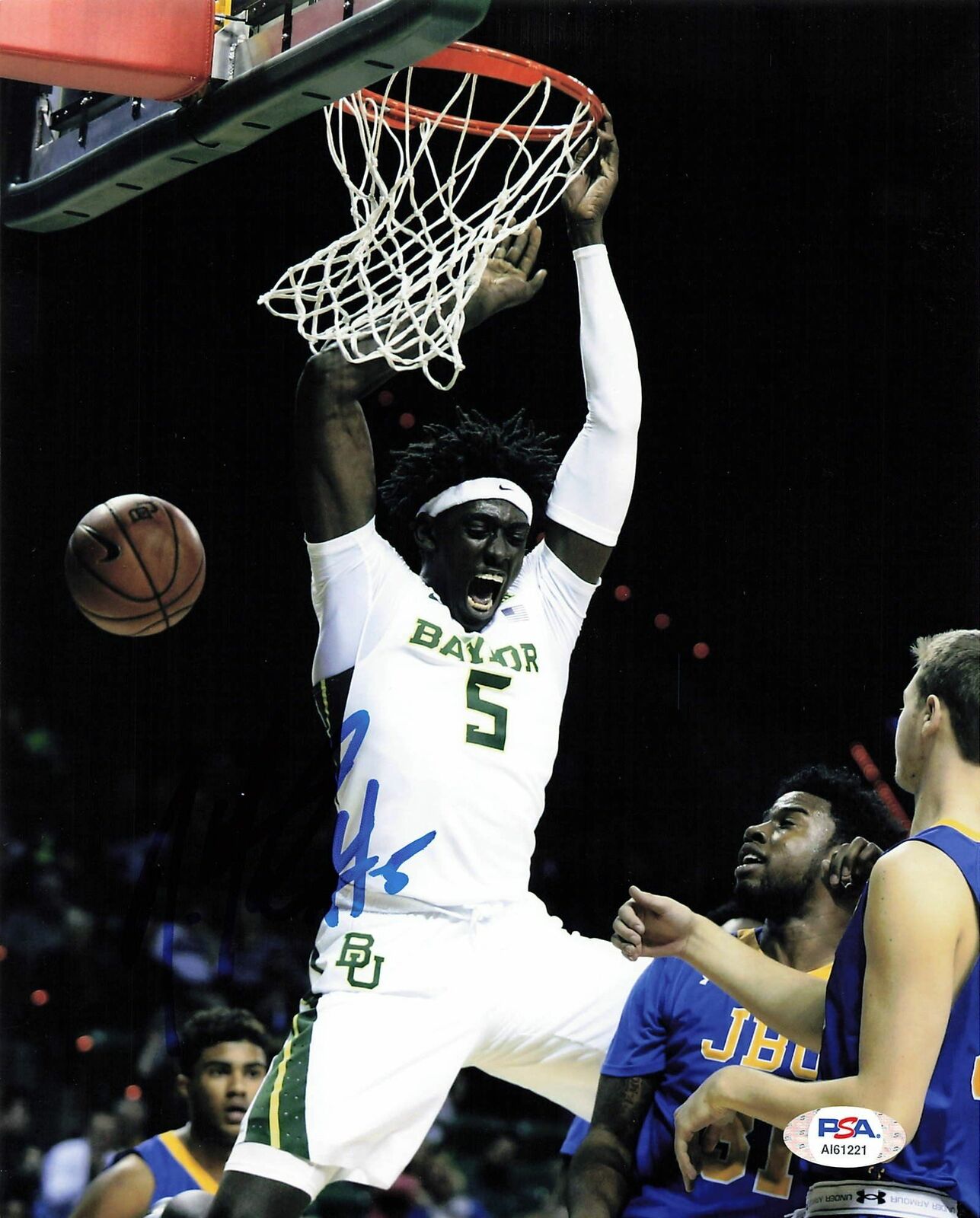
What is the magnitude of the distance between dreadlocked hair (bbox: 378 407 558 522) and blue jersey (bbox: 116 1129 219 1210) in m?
1.66

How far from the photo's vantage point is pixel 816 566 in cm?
518

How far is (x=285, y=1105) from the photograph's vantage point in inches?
161

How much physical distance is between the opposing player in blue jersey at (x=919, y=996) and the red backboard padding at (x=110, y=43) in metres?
2.05

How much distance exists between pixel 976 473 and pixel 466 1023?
222 cm

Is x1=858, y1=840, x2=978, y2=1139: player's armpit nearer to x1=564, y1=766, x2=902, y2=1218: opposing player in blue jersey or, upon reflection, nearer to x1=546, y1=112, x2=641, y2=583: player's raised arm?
x1=564, y1=766, x2=902, y2=1218: opposing player in blue jersey

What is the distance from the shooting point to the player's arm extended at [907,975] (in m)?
2.81

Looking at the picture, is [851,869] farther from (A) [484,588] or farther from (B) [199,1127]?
(B) [199,1127]

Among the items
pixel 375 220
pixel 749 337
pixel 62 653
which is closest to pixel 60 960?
pixel 62 653

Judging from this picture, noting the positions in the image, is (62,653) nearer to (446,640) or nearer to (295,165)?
(446,640)

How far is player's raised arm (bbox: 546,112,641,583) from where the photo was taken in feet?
15.1

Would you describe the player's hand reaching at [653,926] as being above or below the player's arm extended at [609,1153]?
above

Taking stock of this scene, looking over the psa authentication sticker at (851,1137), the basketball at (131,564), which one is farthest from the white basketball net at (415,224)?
the psa authentication sticker at (851,1137)
